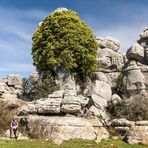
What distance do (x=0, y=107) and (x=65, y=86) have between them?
25.8 feet

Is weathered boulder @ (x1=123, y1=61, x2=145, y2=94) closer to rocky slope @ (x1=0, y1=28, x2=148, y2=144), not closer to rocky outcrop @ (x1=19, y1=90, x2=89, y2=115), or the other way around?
rocky slope @ (x1=0, y1=28, x2=148, y2=144)

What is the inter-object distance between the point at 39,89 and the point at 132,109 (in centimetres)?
930

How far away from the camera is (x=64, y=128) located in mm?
28188

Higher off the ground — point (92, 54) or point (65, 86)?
point (92, 54)

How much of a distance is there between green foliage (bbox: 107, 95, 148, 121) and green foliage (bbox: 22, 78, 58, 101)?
20.0ft

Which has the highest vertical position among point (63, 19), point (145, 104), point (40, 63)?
point (63, 19)

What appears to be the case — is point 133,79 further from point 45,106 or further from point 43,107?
point 43,107

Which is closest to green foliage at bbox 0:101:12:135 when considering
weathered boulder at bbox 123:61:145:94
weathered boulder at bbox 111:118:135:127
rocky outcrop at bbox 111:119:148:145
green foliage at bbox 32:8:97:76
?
green foliage at bbox 32:8:97:76

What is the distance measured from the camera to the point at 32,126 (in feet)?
95.8

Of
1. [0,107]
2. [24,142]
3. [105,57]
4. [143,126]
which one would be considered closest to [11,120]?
[0,107]

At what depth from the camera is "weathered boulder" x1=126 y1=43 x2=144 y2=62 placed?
129ft

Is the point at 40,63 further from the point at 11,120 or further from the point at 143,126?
the point at 143,126

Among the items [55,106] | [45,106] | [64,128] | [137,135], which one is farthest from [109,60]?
[137,135]

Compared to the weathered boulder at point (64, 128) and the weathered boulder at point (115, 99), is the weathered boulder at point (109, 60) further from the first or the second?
the weathered boulder at point (64, 128)
